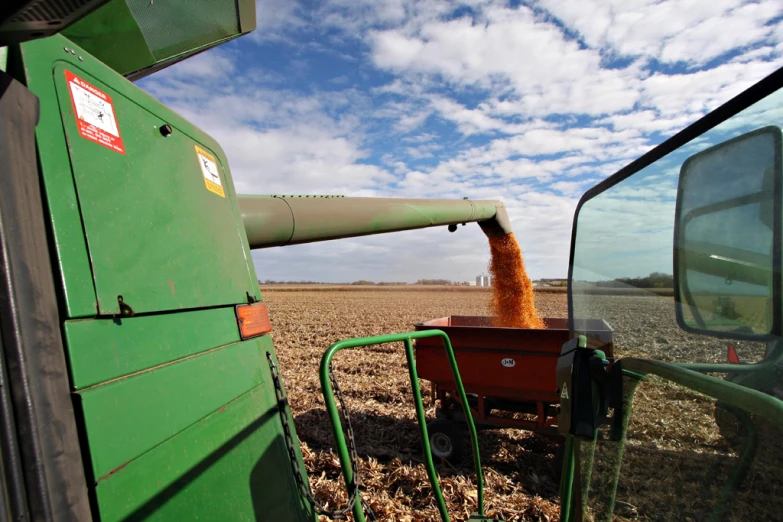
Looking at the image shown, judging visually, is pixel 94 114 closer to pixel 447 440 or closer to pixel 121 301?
pixel 121 301

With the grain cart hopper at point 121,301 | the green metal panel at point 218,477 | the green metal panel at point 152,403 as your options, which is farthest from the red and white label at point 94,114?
the green metal panel at point 218,477

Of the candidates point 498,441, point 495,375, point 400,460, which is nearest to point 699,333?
point 495,375

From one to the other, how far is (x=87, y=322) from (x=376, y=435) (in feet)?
14.0

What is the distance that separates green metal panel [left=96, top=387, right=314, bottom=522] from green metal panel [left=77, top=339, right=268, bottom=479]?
0.12 feet

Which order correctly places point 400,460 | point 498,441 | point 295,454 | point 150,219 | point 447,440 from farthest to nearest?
point 498,441 → point 447,440 → point 400,460 → point 295,454 → point 150,219

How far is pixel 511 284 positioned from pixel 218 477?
4946mm

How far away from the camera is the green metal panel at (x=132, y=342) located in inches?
44.0

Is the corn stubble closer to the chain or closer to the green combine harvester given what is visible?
the green combine harvester

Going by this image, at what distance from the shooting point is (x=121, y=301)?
128 cm

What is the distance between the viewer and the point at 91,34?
5.81 feet

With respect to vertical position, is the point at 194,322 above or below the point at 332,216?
below

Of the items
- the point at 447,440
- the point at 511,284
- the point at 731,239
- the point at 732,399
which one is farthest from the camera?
the point at 511,284

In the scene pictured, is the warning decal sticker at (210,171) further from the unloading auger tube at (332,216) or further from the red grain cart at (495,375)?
the red grain cart at (495,375)

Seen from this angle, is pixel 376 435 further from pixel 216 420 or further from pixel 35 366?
pixel 35 366
